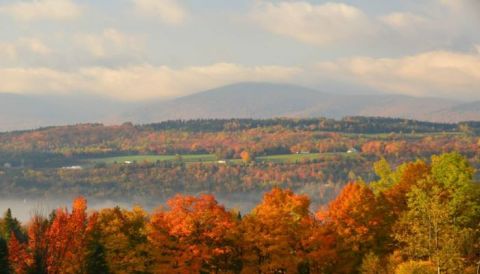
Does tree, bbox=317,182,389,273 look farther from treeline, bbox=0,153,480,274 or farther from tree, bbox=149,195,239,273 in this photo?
tree, bbox=149,195,239,273

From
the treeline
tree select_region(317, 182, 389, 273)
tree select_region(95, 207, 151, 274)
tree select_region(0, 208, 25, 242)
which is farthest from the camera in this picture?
tree select_region(0, 208, 25, 242)

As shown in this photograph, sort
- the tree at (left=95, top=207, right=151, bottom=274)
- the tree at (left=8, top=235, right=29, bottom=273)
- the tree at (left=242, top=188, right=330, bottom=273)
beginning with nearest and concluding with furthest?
the tree at (left=8, top=235, right=29, bottom=273) < the tree at (left=242, top=188, right=330, bottom=273) < the tree at (left=95, top=207, right=151, bottom=274)

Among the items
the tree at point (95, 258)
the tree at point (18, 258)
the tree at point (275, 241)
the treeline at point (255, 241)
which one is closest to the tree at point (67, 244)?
the treeline at point (255, 241)

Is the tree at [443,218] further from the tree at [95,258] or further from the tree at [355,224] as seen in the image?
the tree at [95,258]

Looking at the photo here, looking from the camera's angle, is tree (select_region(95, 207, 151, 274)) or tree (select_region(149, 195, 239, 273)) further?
tree (select_region(95, 207, 151, 274))

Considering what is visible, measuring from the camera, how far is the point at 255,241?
9612 cm

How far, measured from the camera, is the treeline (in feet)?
298

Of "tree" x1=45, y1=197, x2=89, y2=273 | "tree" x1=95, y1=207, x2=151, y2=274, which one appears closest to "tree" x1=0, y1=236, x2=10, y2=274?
"tree" x1=45, y1=197, x2=89, y2=273

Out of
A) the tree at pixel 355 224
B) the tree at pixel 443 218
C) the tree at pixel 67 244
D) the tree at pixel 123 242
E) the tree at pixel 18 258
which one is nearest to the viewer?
the tree at pixel 443 218

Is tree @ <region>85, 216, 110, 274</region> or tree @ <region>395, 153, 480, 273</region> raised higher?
tree @ <region>395, 153, 480, 273</region>

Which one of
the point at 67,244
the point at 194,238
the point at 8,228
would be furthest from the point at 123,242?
the point at 8,228

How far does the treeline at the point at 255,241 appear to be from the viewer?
90.9 m

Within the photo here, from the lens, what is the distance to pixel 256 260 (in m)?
96.1

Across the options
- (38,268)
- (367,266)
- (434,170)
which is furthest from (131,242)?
(434,170)
